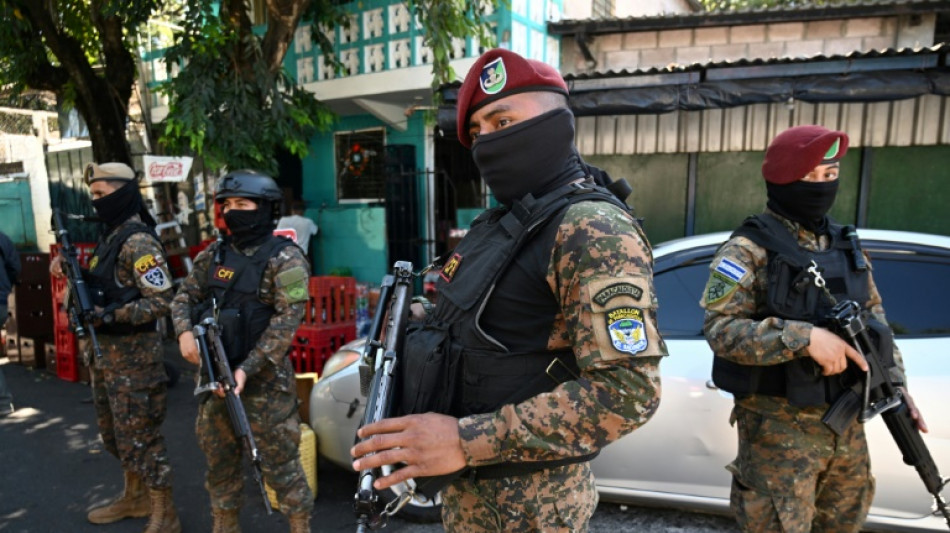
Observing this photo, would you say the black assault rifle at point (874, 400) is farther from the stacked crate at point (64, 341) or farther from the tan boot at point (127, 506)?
the stacked crate at point (64, 341)

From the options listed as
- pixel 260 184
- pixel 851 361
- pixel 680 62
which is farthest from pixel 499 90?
pixel 680 62

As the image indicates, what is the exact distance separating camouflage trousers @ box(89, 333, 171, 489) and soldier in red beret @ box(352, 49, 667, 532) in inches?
89.7

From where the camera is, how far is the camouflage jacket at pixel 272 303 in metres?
2.78

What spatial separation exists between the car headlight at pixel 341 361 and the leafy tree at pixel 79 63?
4.08 metres

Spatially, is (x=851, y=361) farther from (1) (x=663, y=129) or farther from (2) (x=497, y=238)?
(1) (x=663, y=129)

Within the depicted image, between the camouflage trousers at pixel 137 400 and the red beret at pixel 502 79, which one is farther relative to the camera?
the camouflage trousers at pixel 137 400

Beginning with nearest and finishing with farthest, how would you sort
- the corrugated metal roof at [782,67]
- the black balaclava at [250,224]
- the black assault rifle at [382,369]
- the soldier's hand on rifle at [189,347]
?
the black assault rifle at [382,369] → the soldier's hand on rifle at [189,347] → the black balaclava at [250,224] → the corrugated metal roof at [782,67]

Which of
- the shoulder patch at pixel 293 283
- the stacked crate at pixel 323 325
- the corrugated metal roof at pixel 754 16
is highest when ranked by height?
the corrugated metal roof at pixel 754 16

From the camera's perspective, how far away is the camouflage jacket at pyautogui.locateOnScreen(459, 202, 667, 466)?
117cm

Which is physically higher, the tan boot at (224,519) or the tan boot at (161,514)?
the tan boot at (224,519)

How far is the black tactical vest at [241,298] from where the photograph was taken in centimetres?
281

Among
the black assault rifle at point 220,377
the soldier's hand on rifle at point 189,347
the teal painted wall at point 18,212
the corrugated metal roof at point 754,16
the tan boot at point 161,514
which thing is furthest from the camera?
the teal painted wall at point 18,212

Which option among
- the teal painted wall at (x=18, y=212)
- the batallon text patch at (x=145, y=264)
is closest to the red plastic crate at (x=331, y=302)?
the batallon text patch at (x=145, y=264)

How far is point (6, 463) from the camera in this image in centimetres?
426
